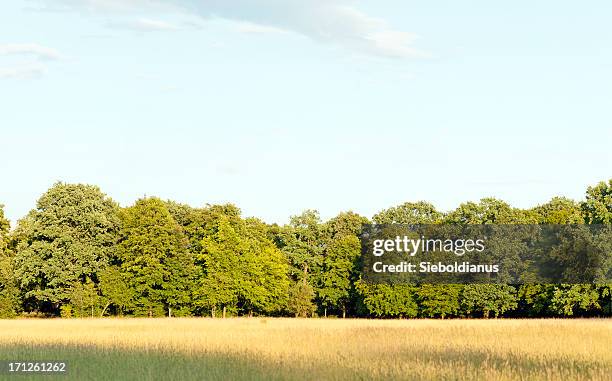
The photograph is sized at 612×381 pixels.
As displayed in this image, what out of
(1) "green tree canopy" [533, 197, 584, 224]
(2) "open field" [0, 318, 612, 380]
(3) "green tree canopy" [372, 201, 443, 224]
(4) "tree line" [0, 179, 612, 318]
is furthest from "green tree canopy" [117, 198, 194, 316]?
(2) "open field" [0, 318, 612, 380]

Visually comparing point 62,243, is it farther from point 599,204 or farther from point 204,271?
point 599,204

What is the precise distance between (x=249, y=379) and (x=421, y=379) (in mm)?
4444

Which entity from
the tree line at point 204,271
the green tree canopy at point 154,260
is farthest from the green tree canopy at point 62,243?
the green tree canopy at point 154,260

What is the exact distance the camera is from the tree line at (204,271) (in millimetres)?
76375

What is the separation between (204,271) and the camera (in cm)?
8544

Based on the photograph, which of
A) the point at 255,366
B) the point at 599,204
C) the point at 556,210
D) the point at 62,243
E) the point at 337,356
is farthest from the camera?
the point at 556,210

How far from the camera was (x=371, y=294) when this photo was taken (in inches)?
3575

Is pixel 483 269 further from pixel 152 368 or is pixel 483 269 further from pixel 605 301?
pixel 152 368

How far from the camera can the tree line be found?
76375 millimetres

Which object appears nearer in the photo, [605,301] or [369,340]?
[369,340]

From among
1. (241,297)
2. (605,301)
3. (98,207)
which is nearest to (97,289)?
(98,207)

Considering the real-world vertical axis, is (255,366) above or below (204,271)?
below

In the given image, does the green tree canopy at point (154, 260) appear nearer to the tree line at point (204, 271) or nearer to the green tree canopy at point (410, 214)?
the tree line at point (204, 271)

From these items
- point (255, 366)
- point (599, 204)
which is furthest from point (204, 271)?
point (255, 366)
